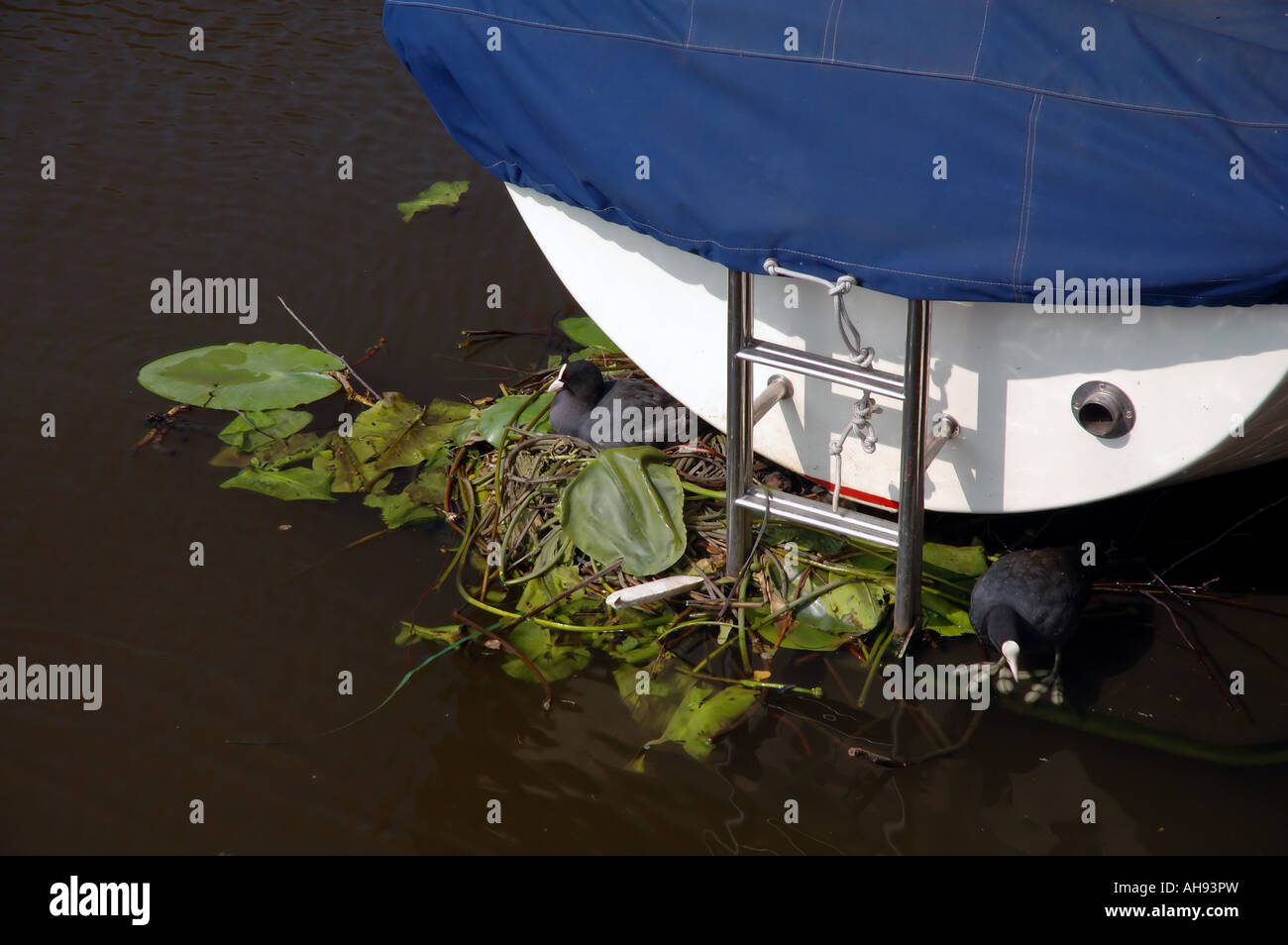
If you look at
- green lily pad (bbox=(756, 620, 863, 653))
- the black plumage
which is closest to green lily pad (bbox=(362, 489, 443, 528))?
green lily pad (bbox=(756, 620, 863, 653))

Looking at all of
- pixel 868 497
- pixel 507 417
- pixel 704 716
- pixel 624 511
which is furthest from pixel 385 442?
pixel 868 497

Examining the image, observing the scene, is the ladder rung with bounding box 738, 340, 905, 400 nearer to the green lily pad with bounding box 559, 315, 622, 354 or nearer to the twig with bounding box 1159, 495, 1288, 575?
the twig with bounding box 1159, 495, 1288, 575

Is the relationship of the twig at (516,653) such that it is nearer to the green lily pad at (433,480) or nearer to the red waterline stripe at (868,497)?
the green lily pad at (433,480)

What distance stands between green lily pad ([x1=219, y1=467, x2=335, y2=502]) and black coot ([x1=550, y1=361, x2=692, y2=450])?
0.77 metres

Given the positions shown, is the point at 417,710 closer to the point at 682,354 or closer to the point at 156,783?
the point at 156,783

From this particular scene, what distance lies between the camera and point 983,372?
275cm

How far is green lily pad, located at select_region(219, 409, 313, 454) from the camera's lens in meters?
3.96

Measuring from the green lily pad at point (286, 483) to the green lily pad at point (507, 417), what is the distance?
519 millimetres

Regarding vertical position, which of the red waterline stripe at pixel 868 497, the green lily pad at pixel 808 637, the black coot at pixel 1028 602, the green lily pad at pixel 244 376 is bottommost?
the green lily pad at pixel 808 637

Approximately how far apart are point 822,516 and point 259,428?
6.52ft

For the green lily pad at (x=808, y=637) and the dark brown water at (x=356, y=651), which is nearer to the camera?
the dark brown water at (x=356, y=651)

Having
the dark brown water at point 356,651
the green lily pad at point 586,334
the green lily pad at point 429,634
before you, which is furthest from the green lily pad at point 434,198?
the green lily pad at point 429,634

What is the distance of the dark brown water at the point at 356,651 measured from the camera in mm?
2814

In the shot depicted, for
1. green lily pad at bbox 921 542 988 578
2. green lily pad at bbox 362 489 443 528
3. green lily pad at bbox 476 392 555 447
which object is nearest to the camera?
green lily pad at bbox 921 542 988 578
